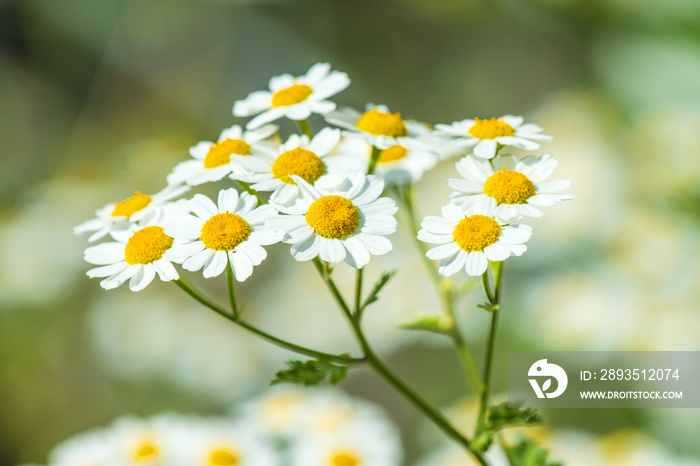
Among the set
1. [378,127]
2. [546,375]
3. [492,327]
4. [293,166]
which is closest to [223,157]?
[293,166]

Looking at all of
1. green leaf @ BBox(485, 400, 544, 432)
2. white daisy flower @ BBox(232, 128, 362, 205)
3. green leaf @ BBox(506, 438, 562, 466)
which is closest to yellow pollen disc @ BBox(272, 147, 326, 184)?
white daisy flower @ BBox(232, 128, 362, 205)

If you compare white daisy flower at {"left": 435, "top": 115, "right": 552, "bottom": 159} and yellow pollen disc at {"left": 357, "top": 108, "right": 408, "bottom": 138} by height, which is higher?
yellow pollen disc at {"left": 357, "top": 108, "right": 408, "bottom": 138}

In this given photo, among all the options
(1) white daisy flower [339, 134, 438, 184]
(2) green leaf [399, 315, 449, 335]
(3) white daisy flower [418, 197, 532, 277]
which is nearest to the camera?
(3) white daisy flower [418, 197, 532, 277]

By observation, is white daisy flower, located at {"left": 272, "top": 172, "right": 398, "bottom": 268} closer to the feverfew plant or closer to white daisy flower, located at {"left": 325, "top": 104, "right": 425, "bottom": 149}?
the feverfew plant

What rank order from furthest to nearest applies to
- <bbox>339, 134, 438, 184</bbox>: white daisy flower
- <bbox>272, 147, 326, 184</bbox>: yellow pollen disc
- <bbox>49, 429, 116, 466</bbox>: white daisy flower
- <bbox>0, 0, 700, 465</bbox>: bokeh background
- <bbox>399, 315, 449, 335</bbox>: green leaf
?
1. <bbox>0, 0, 700, 465</bbox>: bokeh background
2. <bbox>49, 429, 116, 466</bbox>: white daisy flower
3. <bbox>339, 134, 438, 184</bbox>: white daisy flower
4. <bbox>399, 315, 449, 335</bbox>: green leaf
5. <bbox>272, 147, 326, 184</bbox>: yellow pollen disc

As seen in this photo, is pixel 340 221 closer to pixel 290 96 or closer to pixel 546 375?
pixel 290 96

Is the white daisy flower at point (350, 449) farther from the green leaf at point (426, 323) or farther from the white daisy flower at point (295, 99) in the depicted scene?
the white daisy flower at point (295, 99)

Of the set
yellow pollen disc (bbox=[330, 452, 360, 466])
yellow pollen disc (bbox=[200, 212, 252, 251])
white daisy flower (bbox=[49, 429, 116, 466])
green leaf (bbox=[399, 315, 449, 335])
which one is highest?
yellow pollen disc (bbox=[200, 212, 252, 251])
